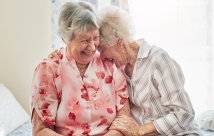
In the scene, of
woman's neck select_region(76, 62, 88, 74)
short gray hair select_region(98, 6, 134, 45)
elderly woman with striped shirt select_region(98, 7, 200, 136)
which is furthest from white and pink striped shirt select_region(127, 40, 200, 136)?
woman's neck select_region(76, 62, 88, 74)

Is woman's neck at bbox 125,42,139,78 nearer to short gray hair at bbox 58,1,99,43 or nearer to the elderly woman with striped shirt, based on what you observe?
the elderly woman with striped shirt

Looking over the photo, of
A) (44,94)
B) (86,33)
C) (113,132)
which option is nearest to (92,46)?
(86,33)

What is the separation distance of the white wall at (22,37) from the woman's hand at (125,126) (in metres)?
1.47

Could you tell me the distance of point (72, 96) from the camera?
1.58 m

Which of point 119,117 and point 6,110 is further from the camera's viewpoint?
point 6,110

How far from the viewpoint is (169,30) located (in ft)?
9.39

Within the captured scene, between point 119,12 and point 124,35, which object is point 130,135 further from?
point 119,12

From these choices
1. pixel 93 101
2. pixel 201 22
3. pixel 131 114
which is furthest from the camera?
pixel 201 22

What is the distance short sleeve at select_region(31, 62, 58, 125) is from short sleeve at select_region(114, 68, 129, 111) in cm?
31

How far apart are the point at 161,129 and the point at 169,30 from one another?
140 cm

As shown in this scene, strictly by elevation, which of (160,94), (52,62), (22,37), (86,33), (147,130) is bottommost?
(147,130)

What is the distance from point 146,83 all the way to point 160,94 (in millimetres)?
86

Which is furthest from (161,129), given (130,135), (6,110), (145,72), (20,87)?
(20,87)

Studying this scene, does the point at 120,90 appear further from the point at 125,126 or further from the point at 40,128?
the point at 40,128
